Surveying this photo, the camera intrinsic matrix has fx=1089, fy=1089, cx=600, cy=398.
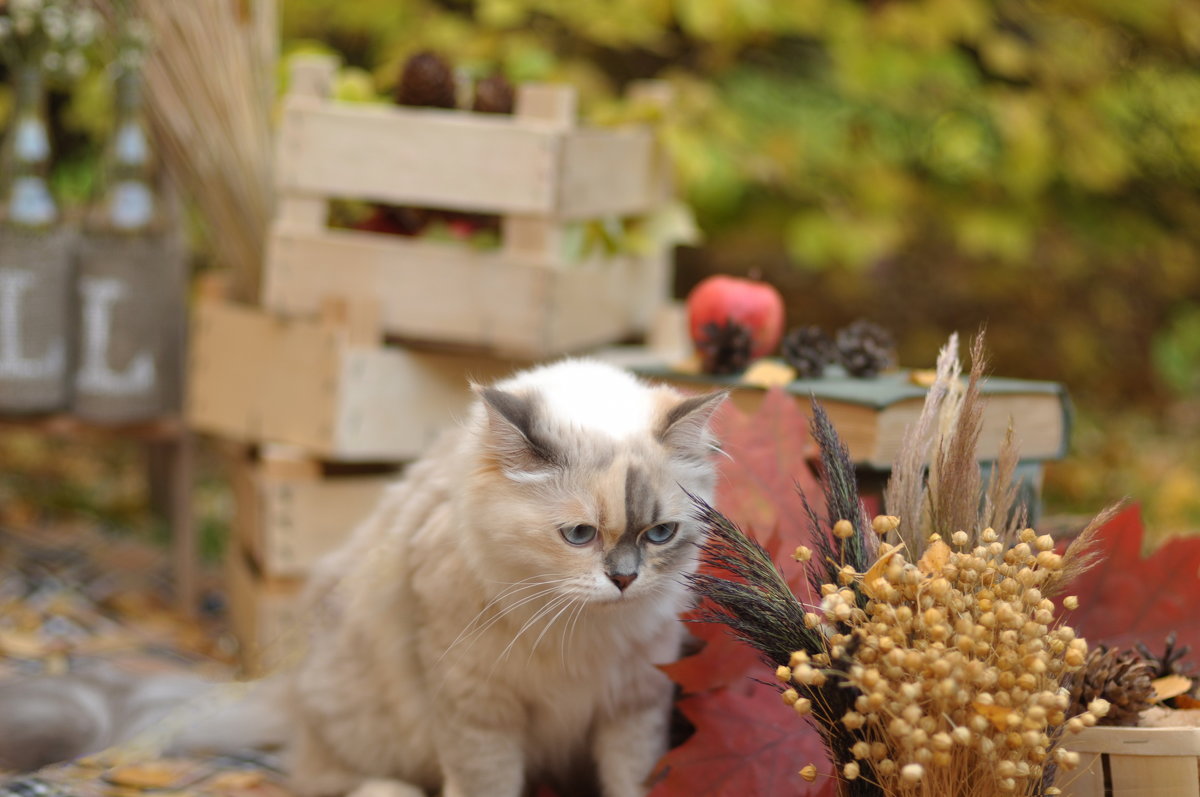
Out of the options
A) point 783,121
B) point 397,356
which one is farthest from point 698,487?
point 783,121

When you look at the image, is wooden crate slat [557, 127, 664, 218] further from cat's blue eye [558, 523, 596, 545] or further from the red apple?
cat's blue eye [558, 523, 596, 545]

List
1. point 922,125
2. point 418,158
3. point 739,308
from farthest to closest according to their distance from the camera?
point 922,125
point 418,158
point 739,308

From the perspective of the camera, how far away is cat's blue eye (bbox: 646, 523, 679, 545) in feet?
4.27

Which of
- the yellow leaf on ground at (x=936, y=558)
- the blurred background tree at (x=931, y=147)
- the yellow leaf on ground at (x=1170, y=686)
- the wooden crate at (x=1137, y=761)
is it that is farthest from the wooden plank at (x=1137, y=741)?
the blurred background tree at (x=931, y=147)

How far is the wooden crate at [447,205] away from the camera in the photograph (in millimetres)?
2027

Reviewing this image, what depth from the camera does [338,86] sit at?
2248 mm

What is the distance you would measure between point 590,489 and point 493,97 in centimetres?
113

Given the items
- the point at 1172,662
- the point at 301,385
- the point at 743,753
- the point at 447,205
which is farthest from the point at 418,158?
the point at 1172,662

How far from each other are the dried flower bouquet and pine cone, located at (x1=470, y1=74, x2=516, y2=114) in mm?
1195

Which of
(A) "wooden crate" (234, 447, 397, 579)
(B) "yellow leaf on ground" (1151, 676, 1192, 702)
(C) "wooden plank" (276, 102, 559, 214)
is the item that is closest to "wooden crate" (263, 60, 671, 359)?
(C) "wooden plank" (276, 102, 559, 214)

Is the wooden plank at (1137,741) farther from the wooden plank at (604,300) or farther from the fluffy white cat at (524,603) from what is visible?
the wooden plank at (604,300)

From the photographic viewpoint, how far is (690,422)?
133 centimetres

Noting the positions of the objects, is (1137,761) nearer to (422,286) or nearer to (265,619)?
(422,286)

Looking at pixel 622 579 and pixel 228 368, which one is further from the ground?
pixel 228 368
